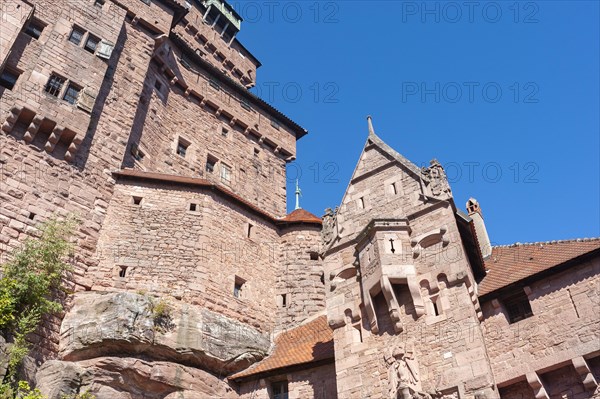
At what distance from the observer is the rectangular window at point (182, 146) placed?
27608 millimetres

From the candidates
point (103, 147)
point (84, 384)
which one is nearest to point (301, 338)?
point (84, 384)

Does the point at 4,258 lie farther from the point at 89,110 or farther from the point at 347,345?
the point at 347,345

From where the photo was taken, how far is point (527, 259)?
55.9 feet

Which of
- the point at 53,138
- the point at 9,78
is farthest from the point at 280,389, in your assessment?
the point at 9,78

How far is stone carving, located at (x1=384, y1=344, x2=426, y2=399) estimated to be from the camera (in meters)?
13.7

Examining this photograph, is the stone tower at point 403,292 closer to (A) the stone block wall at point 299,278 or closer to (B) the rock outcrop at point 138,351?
(B) the rock outcrop at point 138,351

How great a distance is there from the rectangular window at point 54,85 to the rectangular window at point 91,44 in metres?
2.34

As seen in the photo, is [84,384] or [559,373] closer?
[559,373]

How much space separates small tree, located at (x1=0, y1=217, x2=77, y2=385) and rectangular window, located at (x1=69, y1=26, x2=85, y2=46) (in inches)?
320

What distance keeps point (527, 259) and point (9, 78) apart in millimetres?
18624

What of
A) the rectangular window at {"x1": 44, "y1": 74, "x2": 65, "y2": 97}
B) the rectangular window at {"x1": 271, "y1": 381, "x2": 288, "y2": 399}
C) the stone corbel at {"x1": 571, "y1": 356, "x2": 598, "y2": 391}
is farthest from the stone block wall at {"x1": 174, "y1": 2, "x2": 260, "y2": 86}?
the stone corbel at {"x1": 571, "y1": 356, "x2": 598, "y2": 391}

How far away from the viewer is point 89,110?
21516mm

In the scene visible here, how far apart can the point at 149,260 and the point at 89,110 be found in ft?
20.6

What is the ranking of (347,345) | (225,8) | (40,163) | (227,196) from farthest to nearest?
(225,8), (227,196), (40,163), (347,345)
